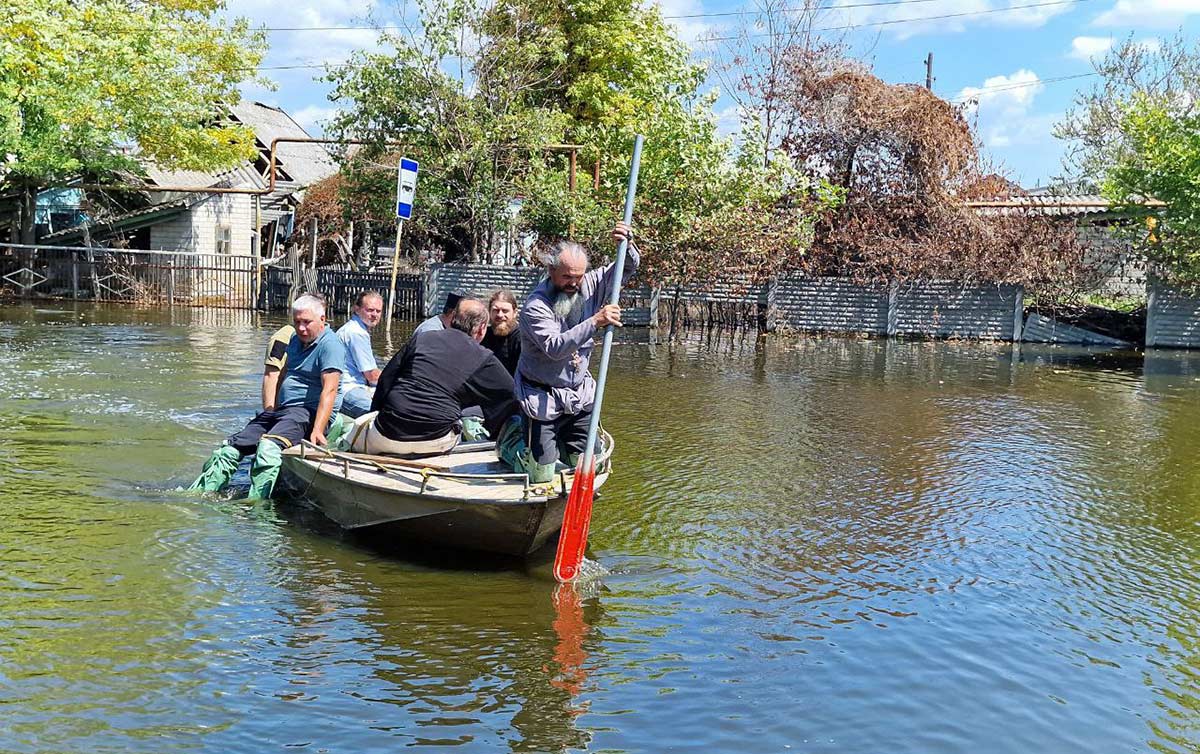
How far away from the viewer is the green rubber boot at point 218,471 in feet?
31.7

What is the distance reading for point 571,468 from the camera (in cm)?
802

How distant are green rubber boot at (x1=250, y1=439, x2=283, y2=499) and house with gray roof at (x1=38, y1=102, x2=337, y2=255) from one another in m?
Answer: 22.0

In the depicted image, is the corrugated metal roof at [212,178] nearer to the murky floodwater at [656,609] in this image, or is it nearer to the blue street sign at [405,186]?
the blue street sign at [405,186]

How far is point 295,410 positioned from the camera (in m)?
9.79

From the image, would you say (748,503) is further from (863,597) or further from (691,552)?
(863,597)

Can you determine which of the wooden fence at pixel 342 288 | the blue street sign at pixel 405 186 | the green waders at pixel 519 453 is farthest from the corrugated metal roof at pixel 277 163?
the green waders at pixel 519 453

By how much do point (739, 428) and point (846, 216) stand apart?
16142mm

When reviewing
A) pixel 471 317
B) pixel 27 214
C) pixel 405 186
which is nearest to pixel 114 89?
pixel 27 214

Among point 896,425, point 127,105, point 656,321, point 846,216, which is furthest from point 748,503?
point 127,105

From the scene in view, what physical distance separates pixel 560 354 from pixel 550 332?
0.16m

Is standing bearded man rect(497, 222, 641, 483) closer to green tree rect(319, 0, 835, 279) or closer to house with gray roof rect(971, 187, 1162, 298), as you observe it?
green tree rect(319, 0, 835, 279)

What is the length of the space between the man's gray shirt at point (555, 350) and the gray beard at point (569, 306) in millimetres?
21

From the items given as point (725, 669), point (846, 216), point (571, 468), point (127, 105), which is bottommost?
point (725, 669)

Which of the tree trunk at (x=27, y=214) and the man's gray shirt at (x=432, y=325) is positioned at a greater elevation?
the tree trunk at (x=27, y=214)
